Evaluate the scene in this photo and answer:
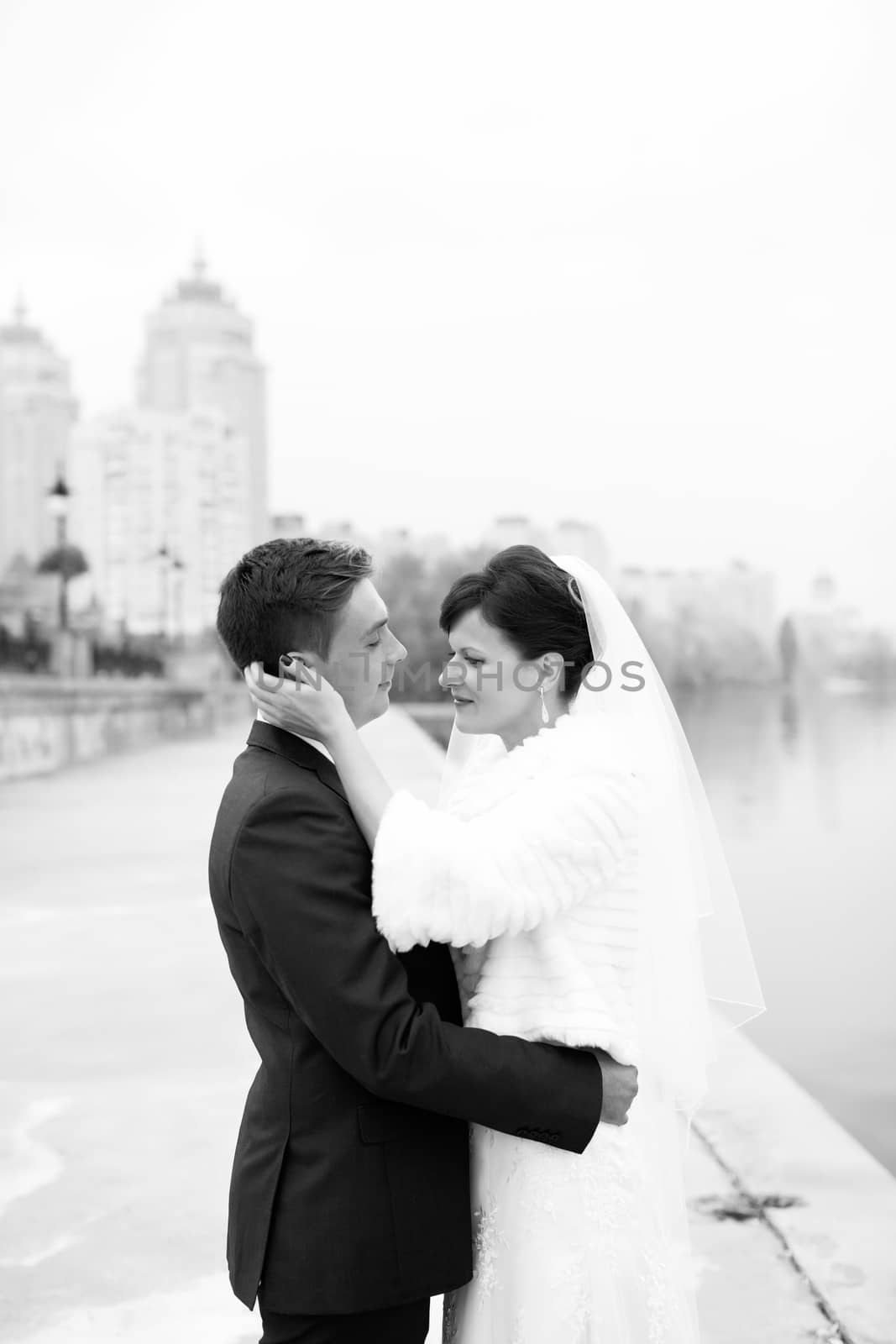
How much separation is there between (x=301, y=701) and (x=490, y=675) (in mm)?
335

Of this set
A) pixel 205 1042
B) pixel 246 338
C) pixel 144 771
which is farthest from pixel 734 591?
pixel 205 1042

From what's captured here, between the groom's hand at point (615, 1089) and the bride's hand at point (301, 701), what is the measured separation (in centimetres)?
53

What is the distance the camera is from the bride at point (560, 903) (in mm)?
1526

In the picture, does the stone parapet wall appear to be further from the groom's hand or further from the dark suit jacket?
the groom's hand

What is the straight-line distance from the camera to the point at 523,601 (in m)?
1.78

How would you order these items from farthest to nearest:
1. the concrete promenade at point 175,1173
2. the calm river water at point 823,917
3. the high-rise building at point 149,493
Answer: the high-rise building at point 149,493, the calm river water at point 823,917, the concrete promenade at point 175,1173

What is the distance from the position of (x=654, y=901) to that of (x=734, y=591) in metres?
81.7

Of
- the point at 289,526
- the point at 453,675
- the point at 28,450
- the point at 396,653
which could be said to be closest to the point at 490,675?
the point at 453,675

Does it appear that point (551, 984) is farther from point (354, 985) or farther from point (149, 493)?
point (149, 493)

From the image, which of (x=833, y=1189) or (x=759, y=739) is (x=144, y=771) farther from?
(x=759, y=739)

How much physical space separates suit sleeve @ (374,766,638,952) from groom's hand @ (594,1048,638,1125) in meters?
0.21

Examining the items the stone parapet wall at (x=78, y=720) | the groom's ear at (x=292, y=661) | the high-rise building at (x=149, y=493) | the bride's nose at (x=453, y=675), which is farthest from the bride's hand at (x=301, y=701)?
the high-rise building at (x=149, y=493)

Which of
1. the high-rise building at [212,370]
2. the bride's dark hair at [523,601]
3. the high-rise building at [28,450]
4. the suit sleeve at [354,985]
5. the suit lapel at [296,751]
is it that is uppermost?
the high-rise building at [212,370]

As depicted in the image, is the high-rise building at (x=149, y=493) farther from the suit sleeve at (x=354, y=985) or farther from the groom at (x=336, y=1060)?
the suit sleeve at (x=354, y=985)
